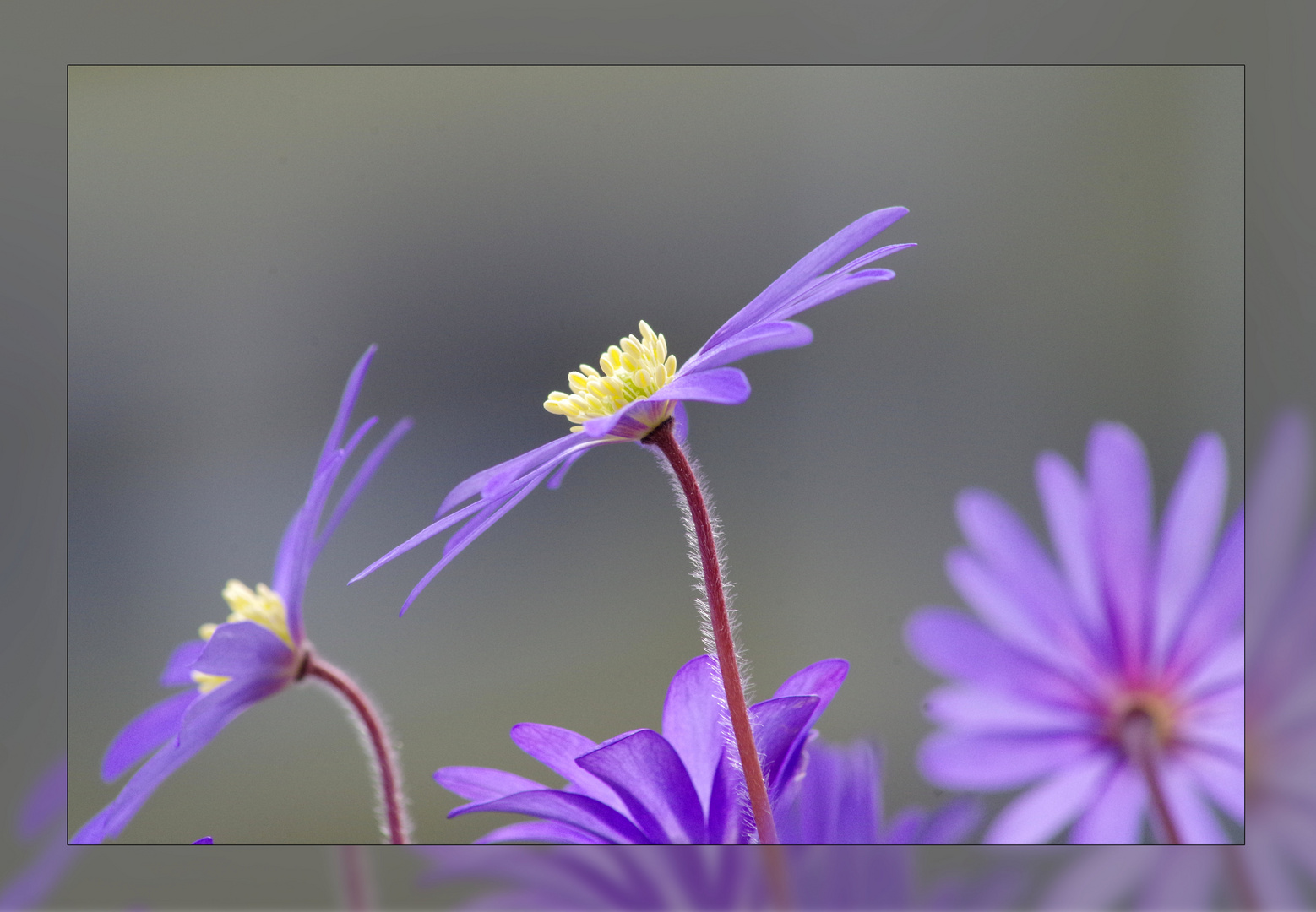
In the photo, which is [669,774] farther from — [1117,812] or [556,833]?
[1117,812]

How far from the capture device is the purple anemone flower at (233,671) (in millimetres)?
637

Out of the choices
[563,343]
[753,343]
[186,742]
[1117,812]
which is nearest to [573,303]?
[563,343]

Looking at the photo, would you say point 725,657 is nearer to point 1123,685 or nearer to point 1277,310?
point 1123,685

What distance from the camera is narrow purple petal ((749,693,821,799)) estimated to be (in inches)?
22.1

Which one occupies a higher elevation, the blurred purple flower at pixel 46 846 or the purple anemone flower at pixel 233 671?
the purple anemone flower at pixel 233 671

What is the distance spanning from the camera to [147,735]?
2.31 ft

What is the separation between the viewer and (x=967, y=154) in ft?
3.18

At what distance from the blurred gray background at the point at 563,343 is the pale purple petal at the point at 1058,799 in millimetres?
137

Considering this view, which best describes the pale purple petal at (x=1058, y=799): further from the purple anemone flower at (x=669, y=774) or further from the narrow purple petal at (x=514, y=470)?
the narrow purple petal at (x=514, y=470)

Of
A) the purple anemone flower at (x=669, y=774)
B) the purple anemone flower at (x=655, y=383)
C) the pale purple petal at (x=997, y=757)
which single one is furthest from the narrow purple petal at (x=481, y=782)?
the pale purple petal at (x=997, y=757)

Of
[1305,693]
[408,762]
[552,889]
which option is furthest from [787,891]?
[1305,693]

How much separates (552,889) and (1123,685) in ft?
1.42

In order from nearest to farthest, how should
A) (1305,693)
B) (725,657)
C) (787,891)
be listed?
(725,657)
(787,891)
(1305,693)

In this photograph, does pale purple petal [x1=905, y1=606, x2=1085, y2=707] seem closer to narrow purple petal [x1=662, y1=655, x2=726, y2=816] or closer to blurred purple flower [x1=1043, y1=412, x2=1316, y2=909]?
blurred purple flower [x1=1043, y1=412, x2=1316, y2=909]
